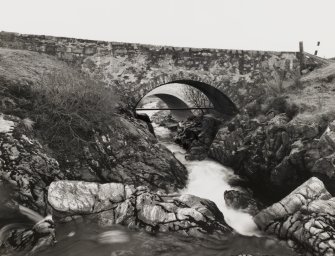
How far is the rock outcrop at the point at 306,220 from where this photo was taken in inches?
227

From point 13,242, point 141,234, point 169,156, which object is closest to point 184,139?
point 169,156

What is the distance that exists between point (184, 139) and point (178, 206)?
8549 mm

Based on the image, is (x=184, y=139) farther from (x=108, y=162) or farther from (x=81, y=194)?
(x=81, y=194)

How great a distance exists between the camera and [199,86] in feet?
43.6

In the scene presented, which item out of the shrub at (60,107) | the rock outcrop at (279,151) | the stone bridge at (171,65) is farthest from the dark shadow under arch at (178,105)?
the shrub at (60,107)

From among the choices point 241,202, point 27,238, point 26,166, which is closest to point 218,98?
point 241,202

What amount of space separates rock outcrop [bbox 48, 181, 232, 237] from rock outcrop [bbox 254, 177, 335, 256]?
0.95 metres

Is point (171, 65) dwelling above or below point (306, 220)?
above

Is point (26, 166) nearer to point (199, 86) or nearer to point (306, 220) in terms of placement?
point (306, 220)

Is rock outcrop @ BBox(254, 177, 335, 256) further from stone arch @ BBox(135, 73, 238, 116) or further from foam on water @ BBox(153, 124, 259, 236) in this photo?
stone arch @ BBox(135, 73, 238, 116)

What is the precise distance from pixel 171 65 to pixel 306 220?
725 centimetres

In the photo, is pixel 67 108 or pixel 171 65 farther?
pixel 171 65

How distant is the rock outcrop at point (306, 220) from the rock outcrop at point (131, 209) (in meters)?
0.95

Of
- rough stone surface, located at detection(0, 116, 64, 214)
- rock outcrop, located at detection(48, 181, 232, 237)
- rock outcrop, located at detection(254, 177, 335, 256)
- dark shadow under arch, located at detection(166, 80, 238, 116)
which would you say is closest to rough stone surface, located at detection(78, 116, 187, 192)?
rough stone surface, located at detection(0, 116, 64, 214)
